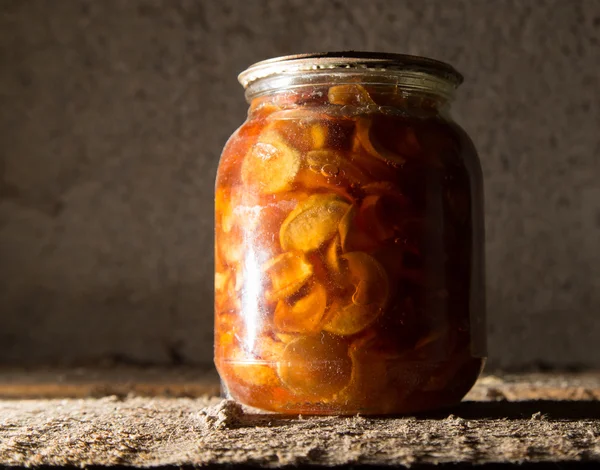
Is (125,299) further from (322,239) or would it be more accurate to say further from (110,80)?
(322,239)

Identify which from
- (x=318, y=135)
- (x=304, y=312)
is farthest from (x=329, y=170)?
(x=304, y=312)

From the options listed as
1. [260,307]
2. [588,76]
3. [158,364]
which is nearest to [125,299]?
[158,364]

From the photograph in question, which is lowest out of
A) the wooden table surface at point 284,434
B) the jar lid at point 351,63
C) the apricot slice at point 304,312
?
the wooden table surface at point 284,434

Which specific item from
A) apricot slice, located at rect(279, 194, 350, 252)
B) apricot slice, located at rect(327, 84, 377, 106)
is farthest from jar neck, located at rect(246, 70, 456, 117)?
apricot slice, located at rect(279, 194, 350, 252)

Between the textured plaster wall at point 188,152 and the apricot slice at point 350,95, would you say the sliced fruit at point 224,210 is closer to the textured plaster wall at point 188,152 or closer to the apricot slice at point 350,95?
the apricot slice at point 350,95

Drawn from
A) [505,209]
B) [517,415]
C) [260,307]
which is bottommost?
[517,415]

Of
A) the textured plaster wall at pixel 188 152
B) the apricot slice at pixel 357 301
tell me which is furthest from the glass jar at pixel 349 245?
the textured plaster wall at pixel 188 152

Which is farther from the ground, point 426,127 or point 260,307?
point 426,127
